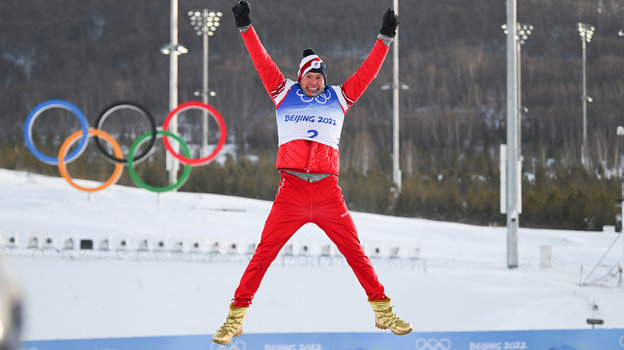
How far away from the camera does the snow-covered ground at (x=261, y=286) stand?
9977mm

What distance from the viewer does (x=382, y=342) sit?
6.42 meters

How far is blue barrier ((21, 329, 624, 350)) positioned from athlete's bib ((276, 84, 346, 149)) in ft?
9.86

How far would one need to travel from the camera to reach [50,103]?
9.32 meters

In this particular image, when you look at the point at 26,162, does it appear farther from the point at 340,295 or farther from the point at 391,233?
the point at 340,295

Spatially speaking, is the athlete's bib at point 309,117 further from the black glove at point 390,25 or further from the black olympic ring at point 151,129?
the black olympic ring at point 151,129

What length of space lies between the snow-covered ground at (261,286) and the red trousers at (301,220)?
239 inches

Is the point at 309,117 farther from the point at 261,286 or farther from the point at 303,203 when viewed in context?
the point at 261,286

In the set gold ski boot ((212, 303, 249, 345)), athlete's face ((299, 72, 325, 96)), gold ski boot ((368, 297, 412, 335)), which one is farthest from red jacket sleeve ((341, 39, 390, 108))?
gold ski boot ((212, 303, 249, 345))

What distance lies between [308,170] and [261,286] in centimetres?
714

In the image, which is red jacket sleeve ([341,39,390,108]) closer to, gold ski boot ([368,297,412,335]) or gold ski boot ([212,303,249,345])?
gold ski boot ([368,297,412,335])

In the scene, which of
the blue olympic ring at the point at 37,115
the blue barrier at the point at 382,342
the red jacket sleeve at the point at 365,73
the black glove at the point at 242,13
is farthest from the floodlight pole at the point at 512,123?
the black glove at the point at 242,13

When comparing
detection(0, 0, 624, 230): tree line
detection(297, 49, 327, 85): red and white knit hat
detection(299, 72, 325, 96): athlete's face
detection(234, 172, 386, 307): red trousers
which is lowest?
detection(234, 172, 386, 307): red trousers

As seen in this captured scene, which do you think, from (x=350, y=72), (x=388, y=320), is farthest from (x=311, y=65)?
(x=350, y=72)

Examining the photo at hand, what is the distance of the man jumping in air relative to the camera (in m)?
3.76
